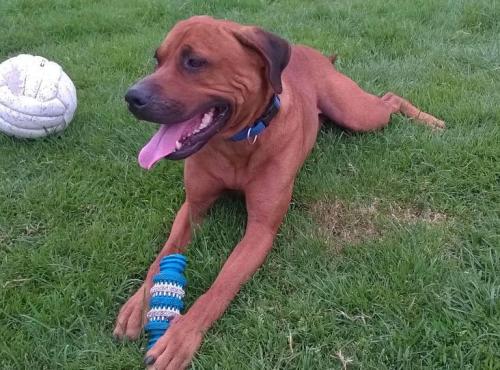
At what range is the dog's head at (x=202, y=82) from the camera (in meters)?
2.77

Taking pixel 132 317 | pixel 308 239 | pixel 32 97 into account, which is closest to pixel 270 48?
pixel 308 239

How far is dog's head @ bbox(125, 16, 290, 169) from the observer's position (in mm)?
2768

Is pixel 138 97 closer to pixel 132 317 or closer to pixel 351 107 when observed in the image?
pixel 132 317

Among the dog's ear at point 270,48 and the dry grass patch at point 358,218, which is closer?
the dog's ear at point 270,48

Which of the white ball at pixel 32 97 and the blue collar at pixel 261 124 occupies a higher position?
the blue collar at pixel 261 124

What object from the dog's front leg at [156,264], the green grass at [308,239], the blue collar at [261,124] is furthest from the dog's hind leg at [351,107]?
the dog's front leg at [156,264]

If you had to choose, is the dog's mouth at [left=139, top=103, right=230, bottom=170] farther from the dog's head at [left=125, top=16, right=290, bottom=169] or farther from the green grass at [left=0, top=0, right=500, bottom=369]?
the green grass at [left=0, top=0, right=500, bottom=369]

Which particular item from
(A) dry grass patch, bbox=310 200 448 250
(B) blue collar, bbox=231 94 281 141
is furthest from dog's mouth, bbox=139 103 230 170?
(A) dry grass patch, bbox=310 200 448 250

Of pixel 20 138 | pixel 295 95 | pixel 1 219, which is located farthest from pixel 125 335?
pixel 20 138

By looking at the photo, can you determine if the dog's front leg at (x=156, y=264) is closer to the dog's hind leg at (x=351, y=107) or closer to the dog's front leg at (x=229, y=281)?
the dog's front leg at (x=229, y=281)

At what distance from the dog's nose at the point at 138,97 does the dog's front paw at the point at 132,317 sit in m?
0.85

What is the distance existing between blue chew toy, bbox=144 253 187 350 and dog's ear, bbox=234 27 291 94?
3.11 ft

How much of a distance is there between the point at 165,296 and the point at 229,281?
0.98ft

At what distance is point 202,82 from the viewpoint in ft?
9.27
